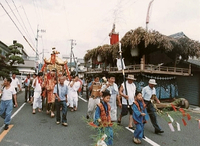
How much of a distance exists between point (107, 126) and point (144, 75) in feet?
27.4

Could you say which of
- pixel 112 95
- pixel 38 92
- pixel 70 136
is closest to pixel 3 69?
pixel 38 92

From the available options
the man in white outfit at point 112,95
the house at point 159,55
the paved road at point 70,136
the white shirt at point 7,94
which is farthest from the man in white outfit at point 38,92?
the house at point 159,55

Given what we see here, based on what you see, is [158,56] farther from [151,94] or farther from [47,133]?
[47,133]

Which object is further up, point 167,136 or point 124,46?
point 124,46

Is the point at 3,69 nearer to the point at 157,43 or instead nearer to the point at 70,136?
the point at 157,43

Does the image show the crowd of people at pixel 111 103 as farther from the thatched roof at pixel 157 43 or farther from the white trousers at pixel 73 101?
the thatched roof at pixel 157 43

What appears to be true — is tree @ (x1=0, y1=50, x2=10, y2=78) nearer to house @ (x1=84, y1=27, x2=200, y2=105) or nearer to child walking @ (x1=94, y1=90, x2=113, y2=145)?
house @ (x1=84, y1=27, x2=200, y2=105)

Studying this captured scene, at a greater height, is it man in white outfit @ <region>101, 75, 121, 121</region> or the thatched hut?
the thatched hut

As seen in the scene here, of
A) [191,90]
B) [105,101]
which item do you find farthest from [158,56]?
[105,101]

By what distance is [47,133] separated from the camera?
16.9 ft

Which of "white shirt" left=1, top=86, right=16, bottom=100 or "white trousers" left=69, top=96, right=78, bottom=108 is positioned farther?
"white trousers" left=69, top=96, right=78, bottom=108

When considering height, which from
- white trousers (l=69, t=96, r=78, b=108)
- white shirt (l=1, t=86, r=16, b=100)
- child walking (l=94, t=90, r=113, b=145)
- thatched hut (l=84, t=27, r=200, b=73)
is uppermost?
thatched hut (l=84, t=27, r=200, b=73)

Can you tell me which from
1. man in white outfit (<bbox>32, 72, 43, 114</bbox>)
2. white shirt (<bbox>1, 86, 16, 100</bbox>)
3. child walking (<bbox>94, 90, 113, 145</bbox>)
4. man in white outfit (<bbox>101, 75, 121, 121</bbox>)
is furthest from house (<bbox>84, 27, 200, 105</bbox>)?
white shirt (<bbox>1, 86, 16, 100</bbox>)

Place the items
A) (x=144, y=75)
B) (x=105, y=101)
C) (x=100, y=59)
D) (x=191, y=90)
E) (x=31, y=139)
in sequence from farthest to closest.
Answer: (x=100, y=59)
(x=191, y=90)
(x=144, y=75)
(x=31, y=139)
(x=105, y=101)
